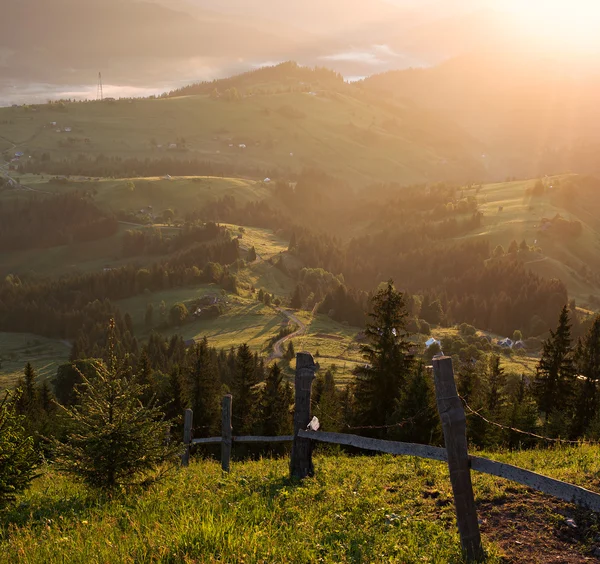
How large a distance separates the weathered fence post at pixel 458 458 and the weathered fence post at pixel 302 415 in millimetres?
4763

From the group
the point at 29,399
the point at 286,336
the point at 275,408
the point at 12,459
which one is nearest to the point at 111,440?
the point at 12,459

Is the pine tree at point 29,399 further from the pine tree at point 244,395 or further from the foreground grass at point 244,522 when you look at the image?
the foreground grass at point 244,522

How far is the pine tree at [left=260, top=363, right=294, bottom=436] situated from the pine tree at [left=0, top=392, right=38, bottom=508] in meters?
35.4

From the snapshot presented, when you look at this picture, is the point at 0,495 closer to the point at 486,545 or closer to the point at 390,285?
the point at 486,545

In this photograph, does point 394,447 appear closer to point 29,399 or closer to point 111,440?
point 111,440

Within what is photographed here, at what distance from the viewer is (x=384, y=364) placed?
3956cm

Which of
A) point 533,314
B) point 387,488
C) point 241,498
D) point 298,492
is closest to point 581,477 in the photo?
point 387,488

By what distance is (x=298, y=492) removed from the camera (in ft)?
36.9

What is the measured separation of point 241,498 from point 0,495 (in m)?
5.09

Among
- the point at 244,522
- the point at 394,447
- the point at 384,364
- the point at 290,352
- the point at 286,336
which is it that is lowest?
the point at 286,336

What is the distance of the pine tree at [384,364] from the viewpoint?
38.8 m

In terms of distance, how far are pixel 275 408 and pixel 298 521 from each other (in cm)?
4275

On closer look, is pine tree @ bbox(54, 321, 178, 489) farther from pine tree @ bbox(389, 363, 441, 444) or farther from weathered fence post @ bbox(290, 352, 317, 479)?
pine tree @ bbox(389, 363, 441, 444)

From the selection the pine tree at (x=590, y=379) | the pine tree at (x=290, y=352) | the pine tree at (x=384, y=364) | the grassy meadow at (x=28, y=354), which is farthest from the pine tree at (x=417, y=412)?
the grassy meadow at (x=28, y=354)
